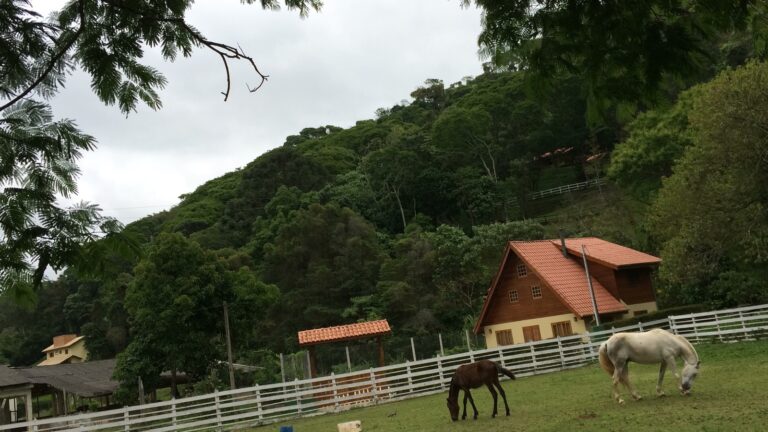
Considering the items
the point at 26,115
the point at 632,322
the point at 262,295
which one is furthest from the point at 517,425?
the point at 262,295

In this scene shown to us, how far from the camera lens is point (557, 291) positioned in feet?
87.6

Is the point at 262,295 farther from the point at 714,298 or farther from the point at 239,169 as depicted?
the point at 239,169

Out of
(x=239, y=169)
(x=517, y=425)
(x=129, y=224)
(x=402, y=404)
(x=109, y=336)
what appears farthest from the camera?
(x=239, y=169)

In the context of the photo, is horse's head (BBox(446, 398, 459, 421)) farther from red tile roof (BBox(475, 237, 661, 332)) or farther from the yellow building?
the yellow building

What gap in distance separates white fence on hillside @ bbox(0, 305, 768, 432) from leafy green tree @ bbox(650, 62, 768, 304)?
2.19 m

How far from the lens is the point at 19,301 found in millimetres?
3566

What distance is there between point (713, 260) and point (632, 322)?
3.63m

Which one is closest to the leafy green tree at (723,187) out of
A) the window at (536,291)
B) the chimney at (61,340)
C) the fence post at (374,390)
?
the window at (536,291)

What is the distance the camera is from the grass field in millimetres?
8383

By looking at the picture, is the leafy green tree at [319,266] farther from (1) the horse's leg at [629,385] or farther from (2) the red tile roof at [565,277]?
(1) the horse's leg at [629,385]

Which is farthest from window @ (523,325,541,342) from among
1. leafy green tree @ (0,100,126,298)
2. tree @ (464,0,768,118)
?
leafy green tree @ (0,100,126,298)

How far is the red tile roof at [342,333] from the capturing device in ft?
66.1

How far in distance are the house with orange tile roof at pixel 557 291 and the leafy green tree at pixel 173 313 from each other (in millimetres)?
11603

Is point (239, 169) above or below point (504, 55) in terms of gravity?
above
